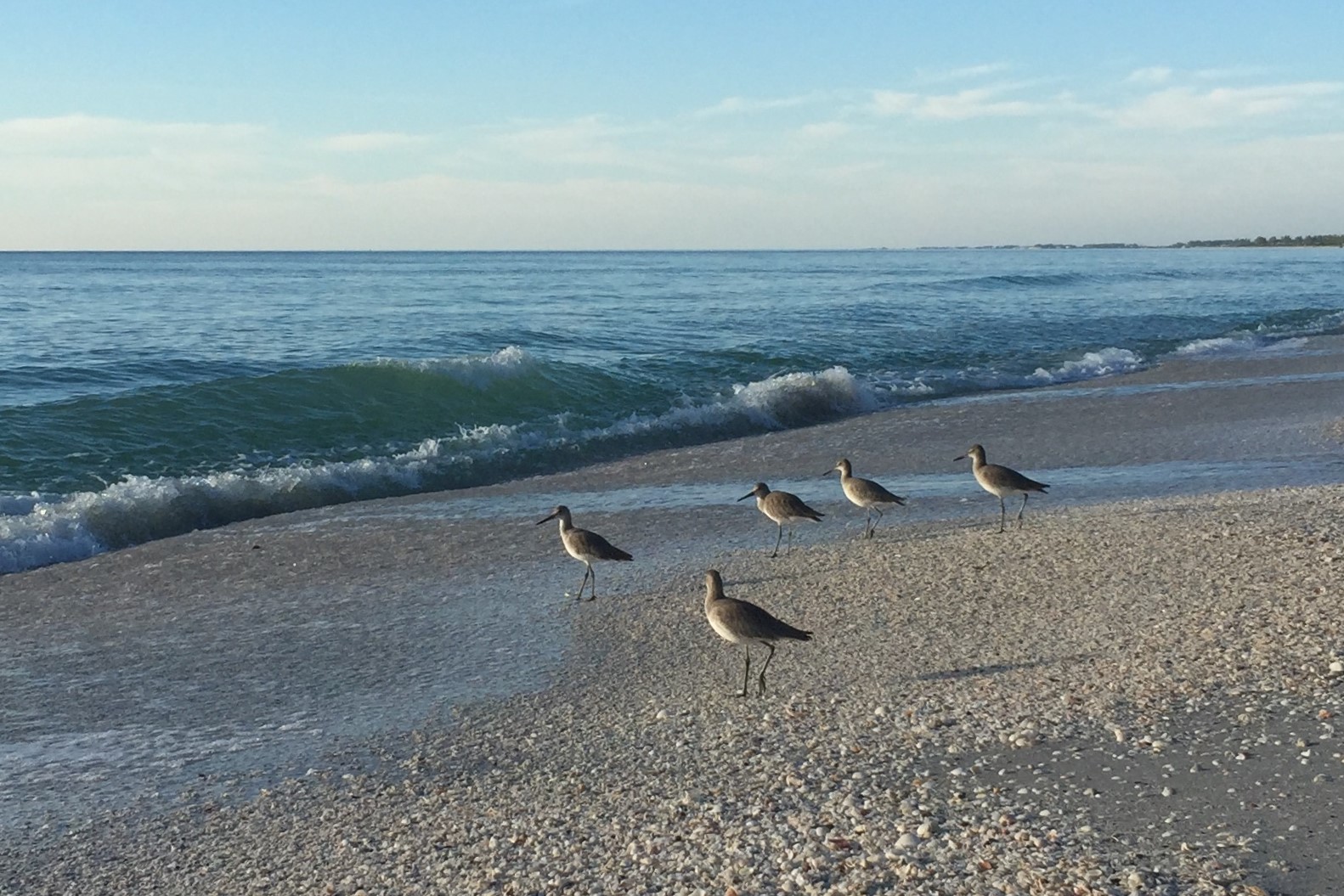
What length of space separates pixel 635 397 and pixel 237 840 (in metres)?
15.7

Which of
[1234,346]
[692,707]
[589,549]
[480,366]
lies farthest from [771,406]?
[1234,346]

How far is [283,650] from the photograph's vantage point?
26.4 feet

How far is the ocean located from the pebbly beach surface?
219cm

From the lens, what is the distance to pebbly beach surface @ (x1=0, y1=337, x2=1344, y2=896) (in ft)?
15.5

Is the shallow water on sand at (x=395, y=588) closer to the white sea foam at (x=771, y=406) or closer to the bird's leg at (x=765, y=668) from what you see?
the white sea foam at (x=771, y=406)

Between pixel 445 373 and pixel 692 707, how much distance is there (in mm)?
14602

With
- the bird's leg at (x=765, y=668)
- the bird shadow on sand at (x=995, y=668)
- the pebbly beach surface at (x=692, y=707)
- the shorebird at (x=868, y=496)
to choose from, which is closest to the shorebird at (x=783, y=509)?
the pebbly beach surface at (x=692, y=707)

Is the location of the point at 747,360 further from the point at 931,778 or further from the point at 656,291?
the point at 656,291

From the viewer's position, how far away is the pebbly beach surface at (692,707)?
471cm

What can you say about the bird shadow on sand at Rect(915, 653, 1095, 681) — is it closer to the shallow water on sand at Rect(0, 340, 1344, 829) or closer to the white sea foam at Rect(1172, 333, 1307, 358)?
the shallow water on sand at Rect(0, 340, 1344, 829)

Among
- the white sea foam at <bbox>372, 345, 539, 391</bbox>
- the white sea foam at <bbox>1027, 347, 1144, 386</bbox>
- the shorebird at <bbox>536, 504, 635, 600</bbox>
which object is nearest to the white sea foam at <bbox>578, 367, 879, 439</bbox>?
the white sea foam at <bbox>372, 345, 539, 391</bbox>

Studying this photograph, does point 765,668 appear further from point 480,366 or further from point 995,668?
point 480,366

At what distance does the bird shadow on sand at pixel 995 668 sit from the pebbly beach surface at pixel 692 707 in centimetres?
3

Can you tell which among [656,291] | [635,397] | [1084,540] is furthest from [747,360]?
[656,291]
